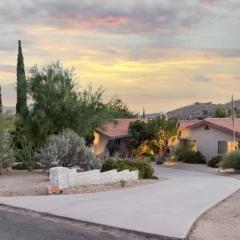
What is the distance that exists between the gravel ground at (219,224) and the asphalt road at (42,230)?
71.2 inches

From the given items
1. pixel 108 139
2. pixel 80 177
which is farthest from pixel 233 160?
pixel 108 139

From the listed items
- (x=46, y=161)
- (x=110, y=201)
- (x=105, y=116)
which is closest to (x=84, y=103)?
(x=105, y=116)

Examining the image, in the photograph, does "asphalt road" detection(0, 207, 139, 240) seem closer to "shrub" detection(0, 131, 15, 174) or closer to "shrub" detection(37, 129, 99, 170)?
"shrub" detection(37, 129, 99, 170)

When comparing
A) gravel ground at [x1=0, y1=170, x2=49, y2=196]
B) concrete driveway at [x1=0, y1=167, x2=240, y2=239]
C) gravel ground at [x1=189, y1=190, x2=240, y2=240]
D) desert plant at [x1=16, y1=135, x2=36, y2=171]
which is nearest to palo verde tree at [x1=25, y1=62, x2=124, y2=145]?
desert plant at [x1=16, y1=135, x2=36, y2=171]

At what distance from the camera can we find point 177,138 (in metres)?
54.3

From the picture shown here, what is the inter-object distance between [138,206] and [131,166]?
1169 centimetres

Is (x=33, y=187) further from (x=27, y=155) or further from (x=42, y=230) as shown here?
(x=27, y=155)

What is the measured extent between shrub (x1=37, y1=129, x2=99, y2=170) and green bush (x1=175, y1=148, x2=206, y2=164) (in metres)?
Answer: 23.4

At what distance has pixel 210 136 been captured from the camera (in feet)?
166

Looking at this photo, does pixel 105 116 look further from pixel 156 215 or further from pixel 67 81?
pixel 156 215

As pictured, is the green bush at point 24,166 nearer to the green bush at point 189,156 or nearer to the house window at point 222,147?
the green bush at point 189,156

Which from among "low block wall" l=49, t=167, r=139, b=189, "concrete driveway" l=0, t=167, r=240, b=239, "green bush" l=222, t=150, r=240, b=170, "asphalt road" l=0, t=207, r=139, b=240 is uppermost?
"green bush" l=222, t=150, r=240, b=170

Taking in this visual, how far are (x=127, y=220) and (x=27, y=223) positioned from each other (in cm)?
241

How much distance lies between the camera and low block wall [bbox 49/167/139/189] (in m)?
20.2
